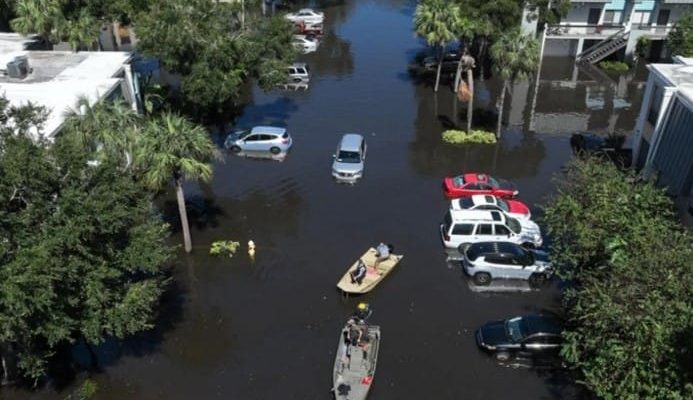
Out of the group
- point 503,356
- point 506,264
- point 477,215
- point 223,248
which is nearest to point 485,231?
point 477,215

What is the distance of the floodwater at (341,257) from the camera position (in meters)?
23.3

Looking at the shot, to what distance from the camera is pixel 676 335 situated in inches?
660

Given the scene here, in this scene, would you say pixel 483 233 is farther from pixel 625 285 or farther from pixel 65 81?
pixel 65 81

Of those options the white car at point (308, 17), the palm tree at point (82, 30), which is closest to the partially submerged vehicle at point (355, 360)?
the palm tree at point (82, 30)

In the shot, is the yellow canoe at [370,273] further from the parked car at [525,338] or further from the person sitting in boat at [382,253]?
the parked car at [525,338]

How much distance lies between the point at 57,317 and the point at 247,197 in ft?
57.4

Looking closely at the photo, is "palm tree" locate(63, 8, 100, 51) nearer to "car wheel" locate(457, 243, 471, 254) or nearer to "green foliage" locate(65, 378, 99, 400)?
"green foliage" locate(65, 378, 99, 400)

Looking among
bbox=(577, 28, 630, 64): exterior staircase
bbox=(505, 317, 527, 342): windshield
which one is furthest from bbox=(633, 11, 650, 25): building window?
bbox=(505, 317, 527, 342): windshield

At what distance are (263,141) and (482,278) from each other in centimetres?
1828

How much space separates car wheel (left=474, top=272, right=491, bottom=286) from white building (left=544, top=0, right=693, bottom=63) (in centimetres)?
3676

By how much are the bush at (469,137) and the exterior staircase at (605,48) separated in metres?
22.2

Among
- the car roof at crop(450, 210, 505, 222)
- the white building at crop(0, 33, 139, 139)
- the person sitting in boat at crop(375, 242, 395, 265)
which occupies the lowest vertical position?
the person sitting in boat at crop(375, 242, 395, 265)

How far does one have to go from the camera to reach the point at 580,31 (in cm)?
5700

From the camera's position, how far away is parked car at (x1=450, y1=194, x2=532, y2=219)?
3172 cm
